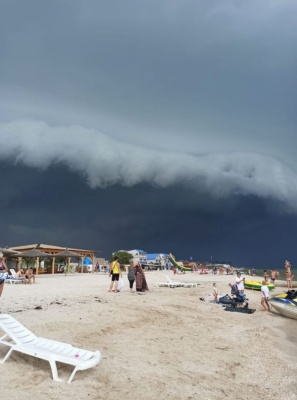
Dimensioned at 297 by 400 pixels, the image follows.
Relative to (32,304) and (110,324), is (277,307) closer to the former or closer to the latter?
(110,324)

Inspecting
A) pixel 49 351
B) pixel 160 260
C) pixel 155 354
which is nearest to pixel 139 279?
pixel 155 354

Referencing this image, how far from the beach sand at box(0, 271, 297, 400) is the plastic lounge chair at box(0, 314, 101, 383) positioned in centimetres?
25

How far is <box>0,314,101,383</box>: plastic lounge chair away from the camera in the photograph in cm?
485

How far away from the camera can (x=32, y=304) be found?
11.0 metres

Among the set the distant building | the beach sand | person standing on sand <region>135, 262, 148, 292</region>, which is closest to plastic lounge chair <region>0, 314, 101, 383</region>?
the beach sand

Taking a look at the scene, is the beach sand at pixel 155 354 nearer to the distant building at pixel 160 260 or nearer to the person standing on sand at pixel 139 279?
the person standing on sand at pixel 139 279

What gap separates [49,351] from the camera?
514 centimetres

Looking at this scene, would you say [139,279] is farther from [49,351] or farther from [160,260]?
[160,260]

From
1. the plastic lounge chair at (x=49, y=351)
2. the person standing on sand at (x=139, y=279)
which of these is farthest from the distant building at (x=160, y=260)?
the plastic lounge chair at (x=49, y=351)

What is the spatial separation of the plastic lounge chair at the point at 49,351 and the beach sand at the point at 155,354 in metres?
0.25

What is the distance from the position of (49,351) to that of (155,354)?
2.30m

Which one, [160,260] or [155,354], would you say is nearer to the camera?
[155,354]

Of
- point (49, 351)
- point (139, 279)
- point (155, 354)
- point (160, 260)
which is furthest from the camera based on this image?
point (160, 260)

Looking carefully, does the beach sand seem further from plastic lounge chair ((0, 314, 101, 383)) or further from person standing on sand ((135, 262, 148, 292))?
person standing on sand ((135, 262, 148, 292))
